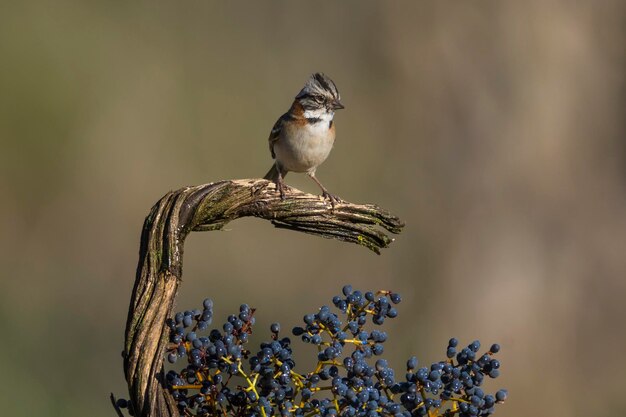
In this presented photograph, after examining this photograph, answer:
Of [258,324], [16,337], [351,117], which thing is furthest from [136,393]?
[351,117]

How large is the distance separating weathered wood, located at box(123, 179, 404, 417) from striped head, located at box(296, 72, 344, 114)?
126cm

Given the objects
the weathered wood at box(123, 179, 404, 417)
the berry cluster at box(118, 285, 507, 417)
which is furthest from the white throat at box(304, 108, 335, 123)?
the berry cluster at box(118, 285, 507, 417)

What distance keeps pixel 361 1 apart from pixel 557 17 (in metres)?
1.04

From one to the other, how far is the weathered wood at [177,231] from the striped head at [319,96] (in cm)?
126

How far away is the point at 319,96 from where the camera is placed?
304 cm

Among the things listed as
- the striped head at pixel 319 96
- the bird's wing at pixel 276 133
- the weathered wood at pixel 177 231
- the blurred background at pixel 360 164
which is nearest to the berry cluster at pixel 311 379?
the weathered wood at pixel 177 231

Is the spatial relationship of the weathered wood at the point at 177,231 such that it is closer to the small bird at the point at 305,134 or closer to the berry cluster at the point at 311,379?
the berry cluster at the point at 311,379

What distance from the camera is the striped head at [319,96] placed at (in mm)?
2908

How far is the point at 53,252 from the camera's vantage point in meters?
4.72

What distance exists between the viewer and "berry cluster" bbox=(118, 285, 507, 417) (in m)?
1.35

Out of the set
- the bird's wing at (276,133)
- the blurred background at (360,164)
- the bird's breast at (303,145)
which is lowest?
the bird's breast at (303,145)

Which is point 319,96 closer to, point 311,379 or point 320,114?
point 320,114

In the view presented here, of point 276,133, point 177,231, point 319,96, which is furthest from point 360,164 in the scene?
point 177,231

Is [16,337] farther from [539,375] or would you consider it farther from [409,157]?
[539,375]
